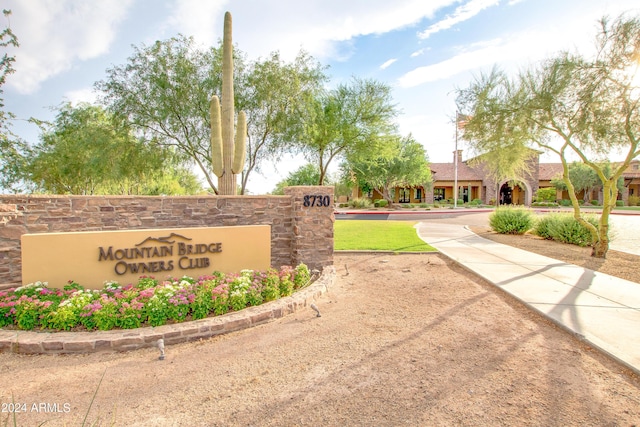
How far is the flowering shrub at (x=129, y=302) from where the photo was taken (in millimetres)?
4395

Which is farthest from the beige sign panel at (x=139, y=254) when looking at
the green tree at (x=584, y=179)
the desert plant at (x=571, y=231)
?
the green tree at (x=584, y=179)

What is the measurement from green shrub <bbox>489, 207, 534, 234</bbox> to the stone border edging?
14.1 m

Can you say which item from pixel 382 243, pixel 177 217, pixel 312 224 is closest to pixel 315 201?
pixel 312 224

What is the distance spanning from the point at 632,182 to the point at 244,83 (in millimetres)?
53995

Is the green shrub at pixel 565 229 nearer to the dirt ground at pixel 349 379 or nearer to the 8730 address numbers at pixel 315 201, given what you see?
the dirt ground at pixel 349 379

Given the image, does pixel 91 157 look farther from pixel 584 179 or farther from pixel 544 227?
pixel 584 179

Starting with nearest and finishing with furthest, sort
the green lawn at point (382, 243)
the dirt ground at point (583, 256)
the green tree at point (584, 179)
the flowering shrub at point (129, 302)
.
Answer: the flowering shrub at point (129, 302), the dirt ground at point (583, 256), the green lawn at point (382, 243), the green tree at point (584, 179)

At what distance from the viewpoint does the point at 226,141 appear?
8.73 metres

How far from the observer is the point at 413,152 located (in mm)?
36688

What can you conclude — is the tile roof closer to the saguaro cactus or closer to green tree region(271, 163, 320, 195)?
green tree region(271, 163, 320, 195)

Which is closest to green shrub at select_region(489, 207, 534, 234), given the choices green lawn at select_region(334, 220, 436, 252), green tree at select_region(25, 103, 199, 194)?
green lawn at select_region(334, 220, 436, 252)

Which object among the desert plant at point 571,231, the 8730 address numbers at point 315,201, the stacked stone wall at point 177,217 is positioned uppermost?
the 8730 address numbers at point 315,201

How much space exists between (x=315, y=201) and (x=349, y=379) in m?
4.85

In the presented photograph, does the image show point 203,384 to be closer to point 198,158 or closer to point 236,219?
point 236,219
